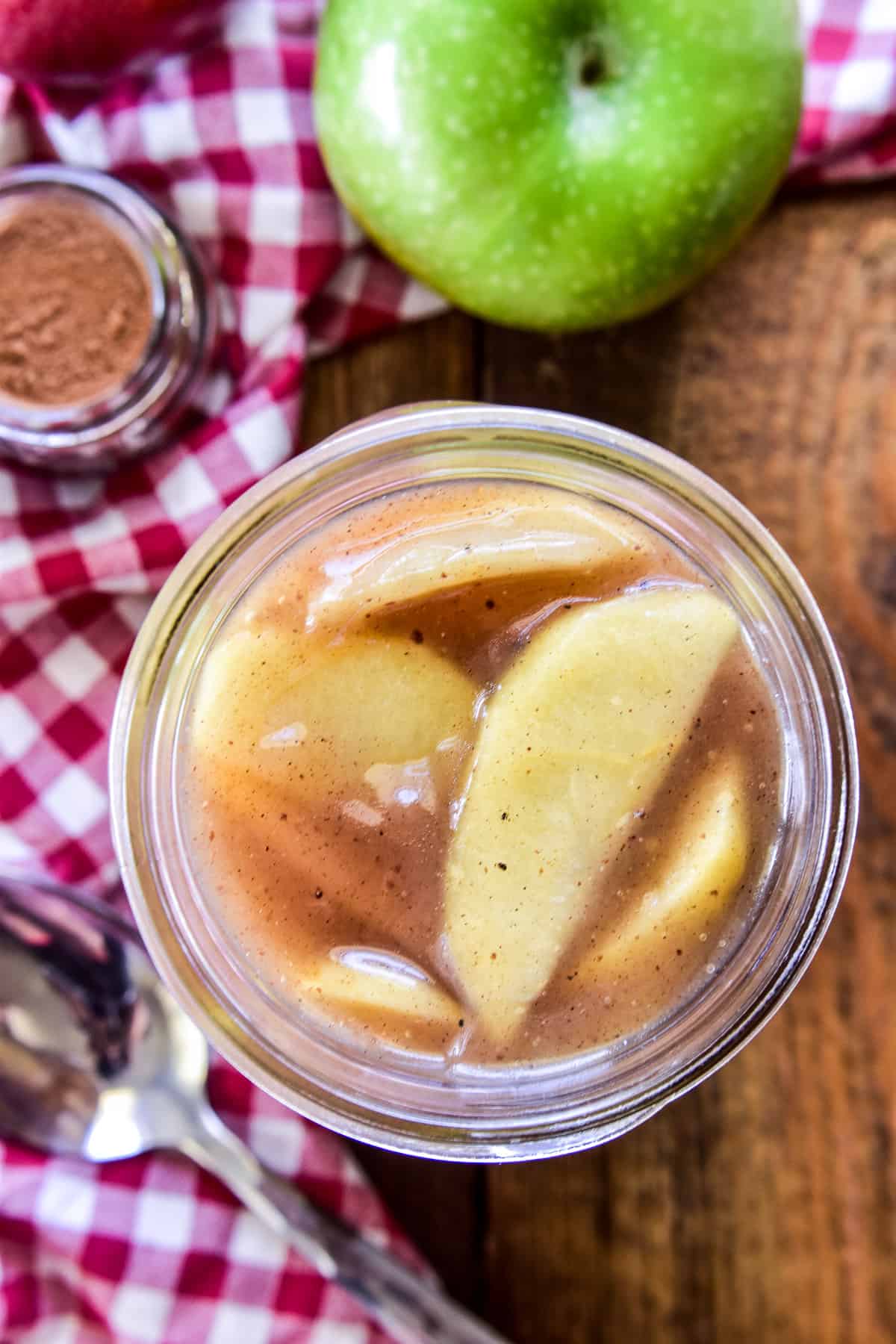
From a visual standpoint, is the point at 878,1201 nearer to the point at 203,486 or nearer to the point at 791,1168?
the point at 791,1168

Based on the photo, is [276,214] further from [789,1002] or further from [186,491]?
[789,1002]

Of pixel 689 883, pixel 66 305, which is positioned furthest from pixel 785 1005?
pixel 66 305

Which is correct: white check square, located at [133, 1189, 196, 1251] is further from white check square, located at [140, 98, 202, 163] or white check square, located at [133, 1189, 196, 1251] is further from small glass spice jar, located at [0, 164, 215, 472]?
white check square, located at [140, 98, 202, 163]

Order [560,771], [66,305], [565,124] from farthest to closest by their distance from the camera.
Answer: [66,305]
[565,124]
[560,771]

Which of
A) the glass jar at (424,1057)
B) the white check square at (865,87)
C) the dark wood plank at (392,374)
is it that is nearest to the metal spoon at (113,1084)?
the dark wood plank at (392,374)

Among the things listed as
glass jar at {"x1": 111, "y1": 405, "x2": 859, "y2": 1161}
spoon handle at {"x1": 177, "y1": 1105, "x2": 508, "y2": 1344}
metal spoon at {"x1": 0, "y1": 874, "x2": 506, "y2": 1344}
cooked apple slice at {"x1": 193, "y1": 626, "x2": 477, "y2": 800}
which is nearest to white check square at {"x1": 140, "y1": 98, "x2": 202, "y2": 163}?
glass jar at {"x1": 111, "y1": 405, "x2": 859, "y2": 1161}

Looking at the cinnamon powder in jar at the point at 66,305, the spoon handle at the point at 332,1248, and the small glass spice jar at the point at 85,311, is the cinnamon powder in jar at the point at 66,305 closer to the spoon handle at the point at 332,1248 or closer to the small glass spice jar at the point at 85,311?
the small glass spice jar at the point at 85,311

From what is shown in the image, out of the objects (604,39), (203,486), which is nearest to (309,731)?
(203,486)
